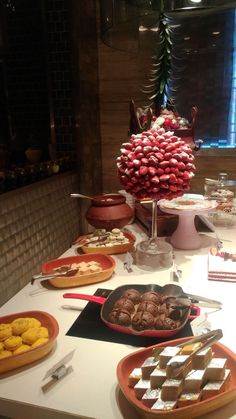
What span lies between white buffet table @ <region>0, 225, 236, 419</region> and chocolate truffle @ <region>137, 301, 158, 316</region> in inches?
4.1

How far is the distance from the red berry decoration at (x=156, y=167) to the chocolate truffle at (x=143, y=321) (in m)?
0.43

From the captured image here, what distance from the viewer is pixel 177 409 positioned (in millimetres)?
625

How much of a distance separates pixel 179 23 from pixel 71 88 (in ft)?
3.06

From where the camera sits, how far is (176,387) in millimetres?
649

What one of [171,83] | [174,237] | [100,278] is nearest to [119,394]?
[100,278]

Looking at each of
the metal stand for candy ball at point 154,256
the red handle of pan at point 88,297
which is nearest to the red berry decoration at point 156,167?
the metal stand for candy ball at point 154,256

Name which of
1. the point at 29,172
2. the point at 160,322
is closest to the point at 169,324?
the point at 160,322

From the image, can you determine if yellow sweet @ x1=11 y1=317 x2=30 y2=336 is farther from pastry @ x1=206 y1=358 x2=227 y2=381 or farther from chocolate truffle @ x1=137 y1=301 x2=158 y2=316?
pastry @ x1=206 y1=358 x2=227 y2=381

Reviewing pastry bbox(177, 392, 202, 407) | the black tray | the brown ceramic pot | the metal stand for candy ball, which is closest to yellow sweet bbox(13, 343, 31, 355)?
the black tray

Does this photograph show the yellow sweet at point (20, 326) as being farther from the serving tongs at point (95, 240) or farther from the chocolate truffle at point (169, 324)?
the serving tongs at point (95, 240)

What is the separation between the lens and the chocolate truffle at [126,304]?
955 mm

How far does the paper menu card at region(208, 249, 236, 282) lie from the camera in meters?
1.21

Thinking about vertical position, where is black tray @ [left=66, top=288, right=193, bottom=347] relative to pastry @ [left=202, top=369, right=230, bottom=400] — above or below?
below

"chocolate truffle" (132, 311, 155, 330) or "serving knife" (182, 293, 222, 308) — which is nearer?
"chocolate truffle" (132, 311, 155, 330)
